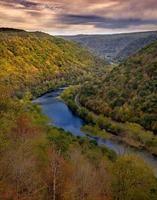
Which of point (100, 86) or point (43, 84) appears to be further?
point (43, 84)

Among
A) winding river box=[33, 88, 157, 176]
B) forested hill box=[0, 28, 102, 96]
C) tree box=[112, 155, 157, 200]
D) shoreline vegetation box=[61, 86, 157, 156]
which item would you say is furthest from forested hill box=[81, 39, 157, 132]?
tree box=[112, 155, 157, 200]

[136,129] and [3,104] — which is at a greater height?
[3,104]

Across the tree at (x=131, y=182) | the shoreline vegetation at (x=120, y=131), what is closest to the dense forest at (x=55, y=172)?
the tree at (x=131, y=182)

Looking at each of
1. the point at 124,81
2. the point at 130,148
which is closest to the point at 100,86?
the point at 124,81

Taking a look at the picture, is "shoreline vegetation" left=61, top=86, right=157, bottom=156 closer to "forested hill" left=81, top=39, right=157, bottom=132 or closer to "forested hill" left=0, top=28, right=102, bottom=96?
"forested hill" left=81, top=39, right=157, bottom=132

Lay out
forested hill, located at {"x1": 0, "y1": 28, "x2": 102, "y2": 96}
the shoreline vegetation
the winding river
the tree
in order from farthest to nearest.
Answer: forested hill, located at {"x1": 0, "y1": 28, "x2": 102, "y2": 96} < the shoreline vegetation < the winding river < the tree

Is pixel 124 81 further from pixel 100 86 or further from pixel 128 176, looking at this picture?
pixel 128 176
